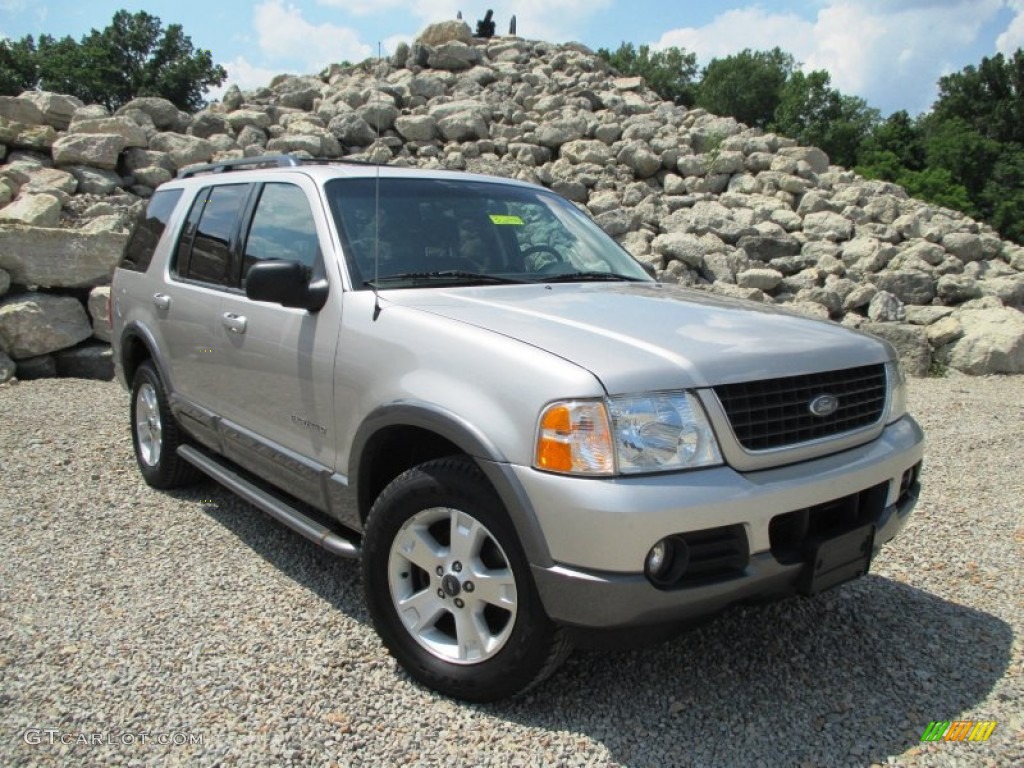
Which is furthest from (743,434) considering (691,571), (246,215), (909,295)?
(909,295)

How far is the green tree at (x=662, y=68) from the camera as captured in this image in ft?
242

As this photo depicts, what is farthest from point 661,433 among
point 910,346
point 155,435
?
point 910,346

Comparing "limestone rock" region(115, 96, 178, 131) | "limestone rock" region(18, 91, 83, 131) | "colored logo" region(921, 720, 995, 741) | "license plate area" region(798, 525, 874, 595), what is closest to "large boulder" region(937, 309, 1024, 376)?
"colored logo" region(921, 720, 995, 741)

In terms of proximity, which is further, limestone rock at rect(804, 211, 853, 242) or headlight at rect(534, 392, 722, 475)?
limestone rock at rect(804, 211, 853, 242)

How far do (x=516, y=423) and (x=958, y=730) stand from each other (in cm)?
189

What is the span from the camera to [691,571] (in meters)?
2.48

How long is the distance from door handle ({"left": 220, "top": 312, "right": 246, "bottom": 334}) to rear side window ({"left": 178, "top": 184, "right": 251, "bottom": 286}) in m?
0.22

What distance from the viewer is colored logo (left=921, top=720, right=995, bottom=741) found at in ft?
9.11

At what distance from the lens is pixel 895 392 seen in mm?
3273

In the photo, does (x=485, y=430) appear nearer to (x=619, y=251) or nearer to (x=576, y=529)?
(x=576, y=529)

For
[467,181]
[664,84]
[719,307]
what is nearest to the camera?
[719,307]

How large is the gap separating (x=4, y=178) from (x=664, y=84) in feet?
234

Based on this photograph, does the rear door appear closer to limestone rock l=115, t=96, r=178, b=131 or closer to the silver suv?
the silver suv

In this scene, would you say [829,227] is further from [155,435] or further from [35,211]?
[35,211]
